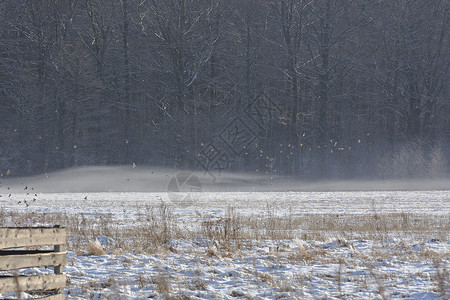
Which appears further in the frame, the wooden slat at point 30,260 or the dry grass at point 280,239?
the dry grass at point 280,239

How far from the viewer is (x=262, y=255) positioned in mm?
11930

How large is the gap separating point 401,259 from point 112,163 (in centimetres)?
3599

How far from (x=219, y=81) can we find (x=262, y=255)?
3582 cm

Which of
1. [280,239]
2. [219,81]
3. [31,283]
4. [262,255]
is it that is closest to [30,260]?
[31,283]

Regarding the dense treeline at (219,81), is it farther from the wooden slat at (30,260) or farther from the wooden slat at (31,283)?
the wooden slat at (31,283)

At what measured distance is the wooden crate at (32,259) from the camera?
734 centimetres

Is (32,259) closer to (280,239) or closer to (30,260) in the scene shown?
(30,260)

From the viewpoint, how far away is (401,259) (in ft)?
36.9

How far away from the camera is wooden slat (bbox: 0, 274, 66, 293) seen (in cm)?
720

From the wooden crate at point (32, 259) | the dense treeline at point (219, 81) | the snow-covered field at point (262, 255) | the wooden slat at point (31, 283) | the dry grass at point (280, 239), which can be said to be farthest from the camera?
the dense treeline at point (219, 81)

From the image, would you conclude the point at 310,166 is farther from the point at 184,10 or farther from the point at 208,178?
the point at 184,10

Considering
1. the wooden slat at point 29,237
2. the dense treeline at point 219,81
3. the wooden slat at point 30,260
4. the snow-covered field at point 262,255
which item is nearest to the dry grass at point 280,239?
the snow-covered field at point 262,255

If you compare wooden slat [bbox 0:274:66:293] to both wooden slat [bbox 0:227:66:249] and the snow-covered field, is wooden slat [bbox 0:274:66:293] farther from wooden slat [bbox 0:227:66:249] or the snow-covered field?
the snow-covered field

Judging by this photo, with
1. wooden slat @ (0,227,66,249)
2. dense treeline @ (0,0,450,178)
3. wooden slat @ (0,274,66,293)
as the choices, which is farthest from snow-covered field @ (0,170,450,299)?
dense treeline @ (0,0,450,178)
